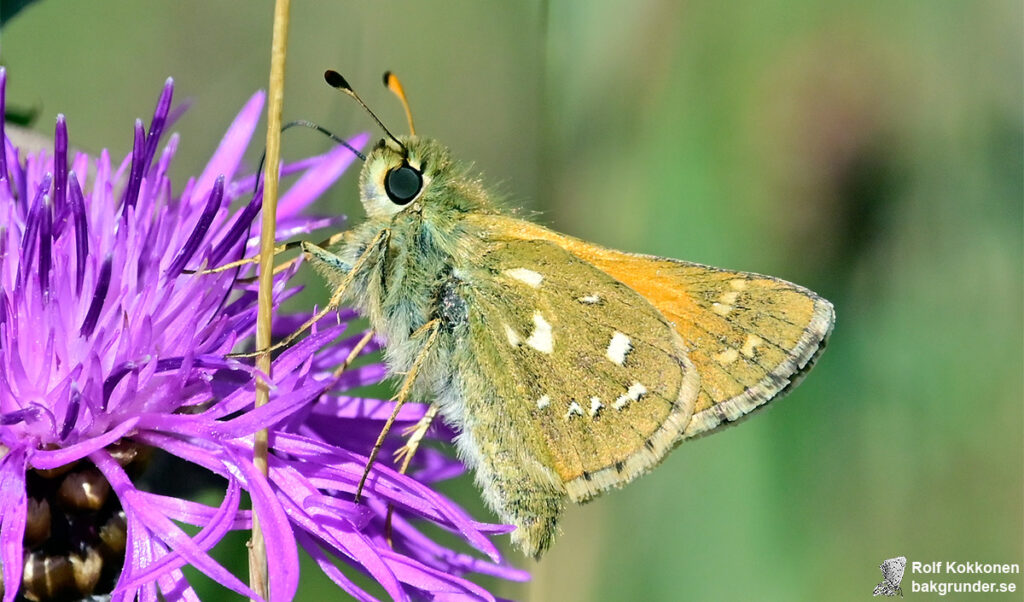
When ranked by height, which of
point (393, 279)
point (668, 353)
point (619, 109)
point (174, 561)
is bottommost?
point (174, 561)

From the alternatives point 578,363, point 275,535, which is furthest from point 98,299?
point 578,363

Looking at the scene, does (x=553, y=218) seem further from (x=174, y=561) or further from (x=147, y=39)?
(x=147, y=39)

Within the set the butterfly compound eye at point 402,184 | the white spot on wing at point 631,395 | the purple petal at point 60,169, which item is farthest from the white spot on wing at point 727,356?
the purple petal at point 60,169

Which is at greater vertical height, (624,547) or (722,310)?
(722,310)

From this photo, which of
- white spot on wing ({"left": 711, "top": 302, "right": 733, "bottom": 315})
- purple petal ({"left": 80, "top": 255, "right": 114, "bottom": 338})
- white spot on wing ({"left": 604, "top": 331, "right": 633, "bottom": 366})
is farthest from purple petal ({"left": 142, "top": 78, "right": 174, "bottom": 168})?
white spot on wing ({"left": 711, "top": 302, "right": 733, "bottom": 315})

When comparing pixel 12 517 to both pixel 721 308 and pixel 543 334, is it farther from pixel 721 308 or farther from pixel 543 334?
pixel 721 308

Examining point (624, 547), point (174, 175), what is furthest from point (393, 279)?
point (174, 175)

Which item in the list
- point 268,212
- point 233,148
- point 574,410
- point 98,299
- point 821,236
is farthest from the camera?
point 821,236
